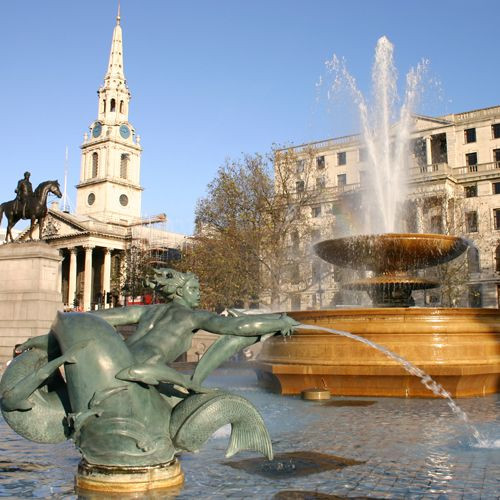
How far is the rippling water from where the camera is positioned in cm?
400

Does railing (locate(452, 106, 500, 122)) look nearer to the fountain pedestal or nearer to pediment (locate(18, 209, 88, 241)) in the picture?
the fountain pedestal

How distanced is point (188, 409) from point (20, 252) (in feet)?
63.2

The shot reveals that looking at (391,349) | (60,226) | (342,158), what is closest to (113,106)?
(60,226)

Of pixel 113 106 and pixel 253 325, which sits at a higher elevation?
pixel 113 106

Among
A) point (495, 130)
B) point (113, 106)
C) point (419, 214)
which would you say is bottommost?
point (419, 214)

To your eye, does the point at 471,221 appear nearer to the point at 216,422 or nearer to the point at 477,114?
the point at 477,114

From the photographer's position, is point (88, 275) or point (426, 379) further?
point (88, 275)

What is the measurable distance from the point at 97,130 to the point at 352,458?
88.1 meters

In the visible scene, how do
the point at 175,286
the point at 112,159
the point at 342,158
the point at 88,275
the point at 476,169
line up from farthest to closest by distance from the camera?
1. the point at 112,159
2. the point at 88,275
3. the point at 342,158
4. the point at 476,169
5. the point at 175,286

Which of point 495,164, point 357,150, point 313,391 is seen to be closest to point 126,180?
point 357,150

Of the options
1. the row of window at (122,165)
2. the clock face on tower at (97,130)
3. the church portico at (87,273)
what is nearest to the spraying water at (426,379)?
the church portico at (87,273)

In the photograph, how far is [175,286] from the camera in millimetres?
4363

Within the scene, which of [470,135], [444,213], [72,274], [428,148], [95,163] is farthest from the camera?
[95,163]

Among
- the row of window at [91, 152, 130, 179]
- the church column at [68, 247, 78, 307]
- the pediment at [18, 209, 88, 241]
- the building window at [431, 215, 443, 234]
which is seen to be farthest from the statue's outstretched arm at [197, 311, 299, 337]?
the row of window at [91, 152, 130, 179]
